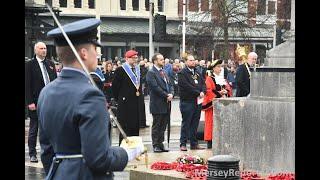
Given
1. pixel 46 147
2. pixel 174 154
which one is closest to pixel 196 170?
pixel 174 154

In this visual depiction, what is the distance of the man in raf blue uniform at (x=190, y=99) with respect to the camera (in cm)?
1513

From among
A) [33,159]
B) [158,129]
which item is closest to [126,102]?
[158,129]

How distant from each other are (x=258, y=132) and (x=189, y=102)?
514cm

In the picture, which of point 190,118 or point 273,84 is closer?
point 273,84

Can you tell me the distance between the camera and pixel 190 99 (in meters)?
15.2

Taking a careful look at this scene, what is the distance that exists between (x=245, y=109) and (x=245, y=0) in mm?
45222

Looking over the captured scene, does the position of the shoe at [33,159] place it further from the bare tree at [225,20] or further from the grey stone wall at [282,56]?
the bare tree at [225,20]

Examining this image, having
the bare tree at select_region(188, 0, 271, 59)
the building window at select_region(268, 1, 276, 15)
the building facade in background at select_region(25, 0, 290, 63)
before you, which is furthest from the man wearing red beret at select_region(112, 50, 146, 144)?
the building window at select_region(268, 1, 276, 15)

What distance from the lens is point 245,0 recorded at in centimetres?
5488

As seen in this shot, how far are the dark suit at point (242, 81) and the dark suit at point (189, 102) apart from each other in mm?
722

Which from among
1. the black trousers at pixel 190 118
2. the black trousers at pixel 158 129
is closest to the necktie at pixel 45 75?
the black trousers at pixel 158 129

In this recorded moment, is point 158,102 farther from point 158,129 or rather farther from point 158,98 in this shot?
point 158,129

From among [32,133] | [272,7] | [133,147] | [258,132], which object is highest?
[272,7]
